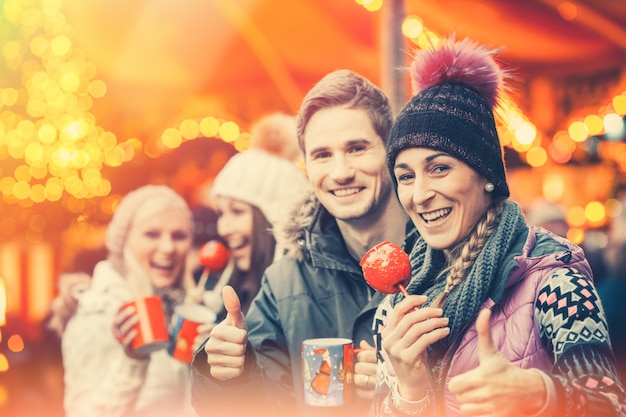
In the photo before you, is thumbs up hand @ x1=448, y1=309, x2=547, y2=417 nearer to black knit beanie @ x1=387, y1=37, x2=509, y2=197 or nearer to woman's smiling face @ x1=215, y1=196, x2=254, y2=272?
black knit beanie @ x1=387, y1=37, x2=509, y2=197

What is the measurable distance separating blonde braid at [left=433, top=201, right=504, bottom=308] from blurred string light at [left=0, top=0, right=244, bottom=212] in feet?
6.18

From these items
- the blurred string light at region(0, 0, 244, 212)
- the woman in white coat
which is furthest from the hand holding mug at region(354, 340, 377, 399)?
the blurred string light at region(0, 0, 244, 212)

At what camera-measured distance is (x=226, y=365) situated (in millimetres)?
2641

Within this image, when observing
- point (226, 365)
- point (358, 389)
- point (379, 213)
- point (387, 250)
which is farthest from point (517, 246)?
point (226, 365)

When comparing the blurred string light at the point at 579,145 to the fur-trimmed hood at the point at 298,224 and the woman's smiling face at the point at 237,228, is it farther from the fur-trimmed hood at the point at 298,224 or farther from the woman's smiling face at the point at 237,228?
the woman's smiling face at the point at 237,228

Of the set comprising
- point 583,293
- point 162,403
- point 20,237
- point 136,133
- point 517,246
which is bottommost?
point 162,403

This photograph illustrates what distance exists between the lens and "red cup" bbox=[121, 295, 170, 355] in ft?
11.1

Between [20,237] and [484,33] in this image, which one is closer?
[484,33]

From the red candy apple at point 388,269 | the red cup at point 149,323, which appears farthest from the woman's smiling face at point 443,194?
the red cup at point 149,323

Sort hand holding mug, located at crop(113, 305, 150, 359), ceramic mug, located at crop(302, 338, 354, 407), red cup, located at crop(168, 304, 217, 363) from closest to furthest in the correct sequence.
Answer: ceramic mug, located at crop(302, 338, 354, 407), red cup, located at crop(168, 304, 217, 363), hand holding mug, located at crop(113, 305, 150, 359)

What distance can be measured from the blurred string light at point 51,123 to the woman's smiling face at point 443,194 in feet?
5.67

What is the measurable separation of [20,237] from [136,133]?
100 cm

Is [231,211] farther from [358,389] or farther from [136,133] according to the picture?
[358,389]

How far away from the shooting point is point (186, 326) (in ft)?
10.8
